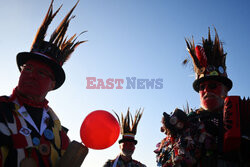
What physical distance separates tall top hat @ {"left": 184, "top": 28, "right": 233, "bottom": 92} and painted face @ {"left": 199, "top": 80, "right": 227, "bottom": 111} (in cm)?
10

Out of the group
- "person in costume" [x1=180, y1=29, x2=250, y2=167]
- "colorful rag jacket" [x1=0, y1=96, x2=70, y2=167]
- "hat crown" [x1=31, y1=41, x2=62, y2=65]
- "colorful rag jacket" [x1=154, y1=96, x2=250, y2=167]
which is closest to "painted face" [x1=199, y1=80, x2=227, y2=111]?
"person in costume" [x1=180, y1=29, x2=250, y2=167]

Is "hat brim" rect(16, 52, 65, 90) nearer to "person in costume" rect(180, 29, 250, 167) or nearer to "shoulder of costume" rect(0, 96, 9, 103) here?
"shoulder of costume" rect(0, 96, 9, 103)

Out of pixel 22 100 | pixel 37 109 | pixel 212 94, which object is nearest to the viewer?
pixel 22 100

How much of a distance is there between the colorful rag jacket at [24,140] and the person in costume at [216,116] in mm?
2178

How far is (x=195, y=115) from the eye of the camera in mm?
4527

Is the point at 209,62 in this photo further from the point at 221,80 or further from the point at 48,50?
the point at 48,50

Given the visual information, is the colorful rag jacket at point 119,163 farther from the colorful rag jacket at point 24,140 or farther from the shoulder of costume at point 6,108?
the shoulder of costume at point 6,108

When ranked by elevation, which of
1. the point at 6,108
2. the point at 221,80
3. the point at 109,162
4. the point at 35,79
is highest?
the point at 221,80

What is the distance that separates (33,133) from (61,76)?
1214 millimetres

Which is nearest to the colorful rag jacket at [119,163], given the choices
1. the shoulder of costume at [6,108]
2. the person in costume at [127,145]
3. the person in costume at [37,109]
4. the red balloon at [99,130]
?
the person in costume at [127,145]

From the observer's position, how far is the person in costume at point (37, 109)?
3.32 meters

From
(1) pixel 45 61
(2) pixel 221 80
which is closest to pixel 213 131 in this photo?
(2) pixel 221 80

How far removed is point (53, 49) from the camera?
4.32 m

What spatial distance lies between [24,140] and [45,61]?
1371 millimetres
